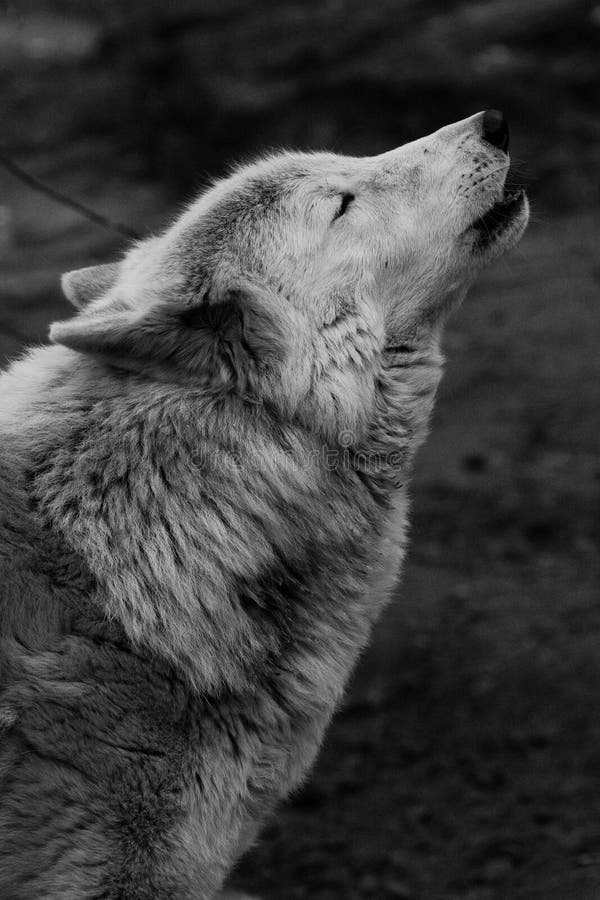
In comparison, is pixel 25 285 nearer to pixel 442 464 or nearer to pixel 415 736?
pixel 442 464

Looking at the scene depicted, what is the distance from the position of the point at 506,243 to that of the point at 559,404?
14.1 ft

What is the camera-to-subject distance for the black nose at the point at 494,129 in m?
4.06

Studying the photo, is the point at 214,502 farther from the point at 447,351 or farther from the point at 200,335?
the point at 447,351

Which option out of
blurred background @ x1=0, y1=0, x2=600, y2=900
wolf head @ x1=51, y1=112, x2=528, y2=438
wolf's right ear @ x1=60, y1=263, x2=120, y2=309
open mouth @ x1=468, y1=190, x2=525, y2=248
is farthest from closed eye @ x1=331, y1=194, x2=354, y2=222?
blurred background @ x1=0, y1=0, x2=600, y2=900

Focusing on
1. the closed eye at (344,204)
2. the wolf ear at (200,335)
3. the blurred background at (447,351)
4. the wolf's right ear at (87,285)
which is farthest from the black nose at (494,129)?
the blurred background at (447,351)

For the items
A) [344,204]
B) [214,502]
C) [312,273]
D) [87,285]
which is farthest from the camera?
[87,285]

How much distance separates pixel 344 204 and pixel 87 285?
1068 mm

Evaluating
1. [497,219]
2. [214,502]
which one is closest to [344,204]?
[497,219]

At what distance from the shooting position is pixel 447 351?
9273 millimetres

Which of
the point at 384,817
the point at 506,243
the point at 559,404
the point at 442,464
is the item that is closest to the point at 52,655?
the point at 506,243

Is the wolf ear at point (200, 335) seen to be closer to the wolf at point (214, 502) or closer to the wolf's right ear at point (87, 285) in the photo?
the wolf at point (214, 502)

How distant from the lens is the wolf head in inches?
144

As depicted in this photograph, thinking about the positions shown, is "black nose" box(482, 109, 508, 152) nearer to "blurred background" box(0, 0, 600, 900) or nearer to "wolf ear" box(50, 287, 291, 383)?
"wolf ear" box(50, 287, 291, 383)

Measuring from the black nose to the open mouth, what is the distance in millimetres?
185
